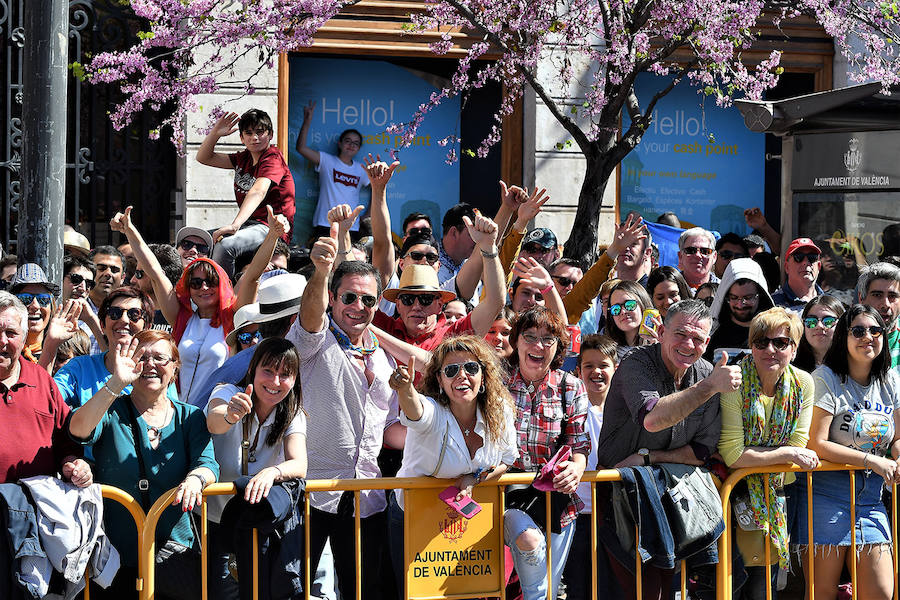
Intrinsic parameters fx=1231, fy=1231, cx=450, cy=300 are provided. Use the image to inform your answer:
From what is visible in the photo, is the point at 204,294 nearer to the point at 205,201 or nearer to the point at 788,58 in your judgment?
the point at 205,201

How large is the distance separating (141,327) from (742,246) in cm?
533

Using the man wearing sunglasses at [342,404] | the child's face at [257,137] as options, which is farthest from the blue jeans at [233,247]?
the man wearing sunglasses at [342,404]

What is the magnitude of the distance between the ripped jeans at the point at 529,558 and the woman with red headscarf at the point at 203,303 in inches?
73.1

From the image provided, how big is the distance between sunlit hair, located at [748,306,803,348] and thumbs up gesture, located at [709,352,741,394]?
2.07 ft

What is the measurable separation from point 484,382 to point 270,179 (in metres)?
3.65

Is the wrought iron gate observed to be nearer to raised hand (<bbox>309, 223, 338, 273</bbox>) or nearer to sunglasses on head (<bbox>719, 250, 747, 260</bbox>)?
sunglasses on head (<bbox>719, 250, 747, 260</bbox>)

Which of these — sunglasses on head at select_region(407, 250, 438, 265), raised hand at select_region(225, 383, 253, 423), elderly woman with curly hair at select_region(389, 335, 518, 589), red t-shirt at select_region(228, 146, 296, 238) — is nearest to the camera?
raised hand at select_region(225, 383, 253, 423)

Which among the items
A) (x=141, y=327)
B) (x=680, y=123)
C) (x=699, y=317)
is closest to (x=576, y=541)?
(x=699, y=317)

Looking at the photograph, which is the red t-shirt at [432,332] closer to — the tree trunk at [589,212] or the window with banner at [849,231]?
the tree trunk at [589,212]

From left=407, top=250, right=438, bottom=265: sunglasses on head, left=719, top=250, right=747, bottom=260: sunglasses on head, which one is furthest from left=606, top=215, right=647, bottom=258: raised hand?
left=719, top=250, right=747, bottom=260: sunglasses on head

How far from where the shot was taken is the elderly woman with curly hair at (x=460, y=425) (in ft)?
17.9

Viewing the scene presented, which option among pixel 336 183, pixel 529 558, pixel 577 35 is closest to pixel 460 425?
pixel 529 558

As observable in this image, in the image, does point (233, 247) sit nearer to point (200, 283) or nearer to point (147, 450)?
point (200, 283)

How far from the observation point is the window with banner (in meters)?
10.2
